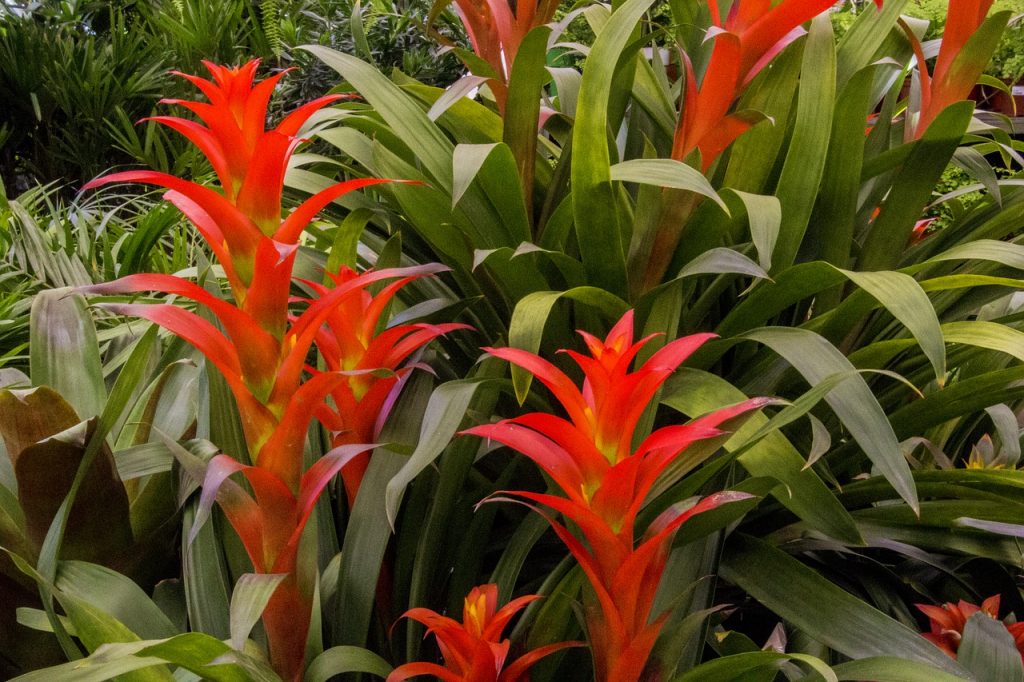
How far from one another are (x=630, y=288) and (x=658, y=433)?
38 cm

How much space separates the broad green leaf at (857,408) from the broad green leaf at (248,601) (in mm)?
401

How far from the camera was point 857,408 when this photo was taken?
59cm

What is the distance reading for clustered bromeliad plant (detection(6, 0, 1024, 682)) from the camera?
0.51m

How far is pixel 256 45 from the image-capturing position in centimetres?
504

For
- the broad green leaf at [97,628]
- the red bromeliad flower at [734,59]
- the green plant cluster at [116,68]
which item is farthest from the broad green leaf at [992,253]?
the green plant cluster at [116,68]

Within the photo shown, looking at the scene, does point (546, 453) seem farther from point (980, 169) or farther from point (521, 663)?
point (980, 169)

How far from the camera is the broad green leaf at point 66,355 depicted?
2.57 feet

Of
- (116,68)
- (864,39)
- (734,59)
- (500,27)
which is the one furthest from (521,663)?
(116,68)

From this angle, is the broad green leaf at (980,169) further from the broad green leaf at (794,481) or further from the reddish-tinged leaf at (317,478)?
the reddish-tinged leaf at (317,478)

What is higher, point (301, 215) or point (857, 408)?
point (301, 215)

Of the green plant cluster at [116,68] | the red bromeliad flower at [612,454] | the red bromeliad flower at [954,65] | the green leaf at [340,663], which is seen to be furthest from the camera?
the green plant cluster at [116,68]

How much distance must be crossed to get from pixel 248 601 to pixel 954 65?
2.59 ft

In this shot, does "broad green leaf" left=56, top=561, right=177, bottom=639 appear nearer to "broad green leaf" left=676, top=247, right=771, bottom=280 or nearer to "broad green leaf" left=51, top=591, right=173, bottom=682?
"broad green leaf" left=51, top=591, right=173, bottom=682

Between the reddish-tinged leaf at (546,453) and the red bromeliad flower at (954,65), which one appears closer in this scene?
the reddish-tinged leaf at (546,453)
